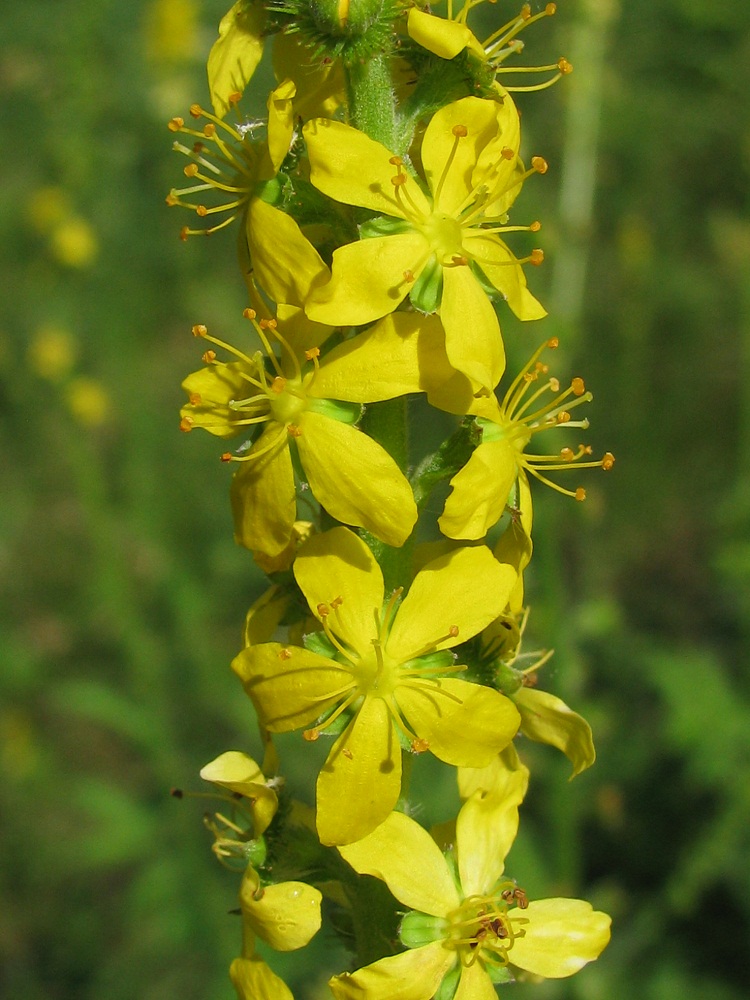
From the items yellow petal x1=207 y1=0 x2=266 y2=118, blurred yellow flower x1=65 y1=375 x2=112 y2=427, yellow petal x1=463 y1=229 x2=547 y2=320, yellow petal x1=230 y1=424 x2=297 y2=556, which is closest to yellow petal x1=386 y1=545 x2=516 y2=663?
yellow petal x1=230 y1=424 x2=297 y2=556

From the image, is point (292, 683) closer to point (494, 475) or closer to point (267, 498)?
point (267, 498)

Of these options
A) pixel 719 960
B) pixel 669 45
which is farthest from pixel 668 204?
pixel 719 960

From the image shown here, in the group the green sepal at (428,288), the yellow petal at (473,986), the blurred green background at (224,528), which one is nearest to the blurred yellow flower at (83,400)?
the blurred green background at (224,528)

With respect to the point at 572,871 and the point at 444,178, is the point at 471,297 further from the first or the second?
the point at 572,871

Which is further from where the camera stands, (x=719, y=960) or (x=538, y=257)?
(x=719, y=960)

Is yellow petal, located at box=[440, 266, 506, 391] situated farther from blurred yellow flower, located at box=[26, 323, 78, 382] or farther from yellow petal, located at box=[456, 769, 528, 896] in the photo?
Answer: blurred yellow flower, located at box=[26, 323, 78, 382]

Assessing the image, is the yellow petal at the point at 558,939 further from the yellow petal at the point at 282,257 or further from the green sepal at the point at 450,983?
the yellow petal at the point at 282,257
